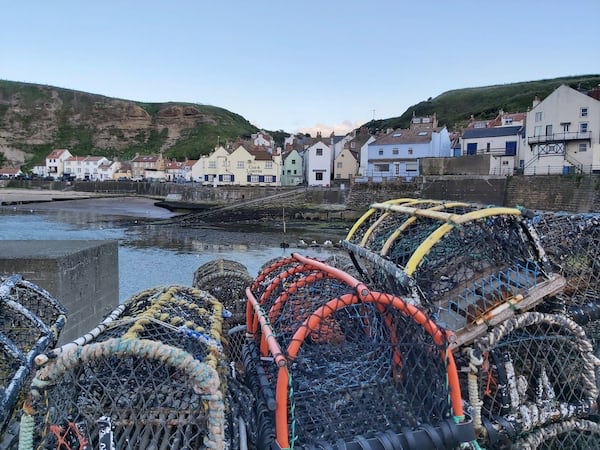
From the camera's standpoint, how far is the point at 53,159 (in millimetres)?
69500

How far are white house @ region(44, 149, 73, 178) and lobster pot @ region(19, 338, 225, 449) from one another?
74607mm

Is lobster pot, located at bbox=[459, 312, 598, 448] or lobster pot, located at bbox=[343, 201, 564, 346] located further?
lobster pot, located at bbox=[343, 201, 564, 346]

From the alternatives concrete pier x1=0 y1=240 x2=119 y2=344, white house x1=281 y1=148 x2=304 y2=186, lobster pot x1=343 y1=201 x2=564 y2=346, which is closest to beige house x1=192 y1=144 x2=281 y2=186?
white house x1=281 y1=148 x2=304 y2=186

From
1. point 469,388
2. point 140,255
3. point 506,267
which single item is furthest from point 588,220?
point 140,255

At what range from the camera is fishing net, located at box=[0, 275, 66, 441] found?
213cm

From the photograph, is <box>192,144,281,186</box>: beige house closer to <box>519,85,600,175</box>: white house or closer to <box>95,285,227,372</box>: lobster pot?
<box>519,85,600,175</box>: white house

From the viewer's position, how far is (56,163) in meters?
68.9

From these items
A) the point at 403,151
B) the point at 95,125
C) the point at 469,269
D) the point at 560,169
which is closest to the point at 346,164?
the point at 403,151

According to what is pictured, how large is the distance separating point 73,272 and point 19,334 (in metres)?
1.43

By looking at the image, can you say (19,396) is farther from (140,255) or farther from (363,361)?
(140,255)

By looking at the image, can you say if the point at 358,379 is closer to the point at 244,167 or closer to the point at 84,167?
the point at 244,167

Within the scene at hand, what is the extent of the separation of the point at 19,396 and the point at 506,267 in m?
2.77

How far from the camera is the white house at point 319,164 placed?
135 feet

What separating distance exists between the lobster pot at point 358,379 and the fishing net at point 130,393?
295 millimetres
